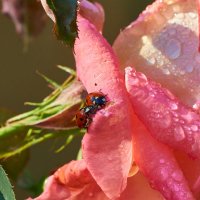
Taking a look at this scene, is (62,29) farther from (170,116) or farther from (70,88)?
(70,88)

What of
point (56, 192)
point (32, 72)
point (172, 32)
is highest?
point (172, 32)

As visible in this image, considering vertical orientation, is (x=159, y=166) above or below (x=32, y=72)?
above

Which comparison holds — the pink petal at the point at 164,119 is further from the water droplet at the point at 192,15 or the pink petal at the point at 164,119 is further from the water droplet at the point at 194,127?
the water droplet at the point at 192,15

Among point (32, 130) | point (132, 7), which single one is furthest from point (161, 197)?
point (132, 7)

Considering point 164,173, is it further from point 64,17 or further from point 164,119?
point 64,17

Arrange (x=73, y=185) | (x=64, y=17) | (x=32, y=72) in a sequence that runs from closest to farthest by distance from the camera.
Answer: (x=64, y=17), (x=73, y=185), (x=32, y=72)

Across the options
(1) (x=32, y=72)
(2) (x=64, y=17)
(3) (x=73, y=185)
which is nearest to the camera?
(2) (x=64, y=17)

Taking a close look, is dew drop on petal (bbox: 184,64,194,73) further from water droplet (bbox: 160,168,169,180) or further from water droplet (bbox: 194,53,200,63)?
water droplet (bbox: 160,168,169,180)

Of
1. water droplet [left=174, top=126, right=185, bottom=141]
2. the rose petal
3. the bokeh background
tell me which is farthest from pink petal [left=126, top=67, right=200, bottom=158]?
the bokeh background

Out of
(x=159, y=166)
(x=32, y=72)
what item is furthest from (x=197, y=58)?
(x=32, y=72)
